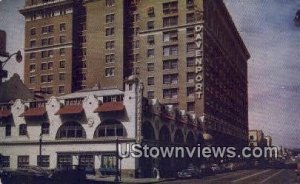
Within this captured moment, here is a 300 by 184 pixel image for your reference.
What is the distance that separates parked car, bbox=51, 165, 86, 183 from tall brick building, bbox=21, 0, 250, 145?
2601 mm

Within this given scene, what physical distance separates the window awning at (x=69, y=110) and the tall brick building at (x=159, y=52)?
0.78 metres

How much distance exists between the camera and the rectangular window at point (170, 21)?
12.0 meters

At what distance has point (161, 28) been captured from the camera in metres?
12.0

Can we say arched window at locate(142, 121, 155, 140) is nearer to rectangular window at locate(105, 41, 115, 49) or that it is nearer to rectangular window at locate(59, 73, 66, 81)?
rectangular window at locate(105, 41, 115, 49)

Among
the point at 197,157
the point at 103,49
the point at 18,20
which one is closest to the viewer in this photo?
the point at 197,157

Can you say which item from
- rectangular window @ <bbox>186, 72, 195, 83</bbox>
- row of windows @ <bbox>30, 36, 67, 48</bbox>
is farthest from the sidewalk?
row of windows @ <bbox>30, 36, 67, 48</bbox>

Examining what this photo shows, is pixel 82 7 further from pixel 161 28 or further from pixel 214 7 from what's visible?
pixel 214 7

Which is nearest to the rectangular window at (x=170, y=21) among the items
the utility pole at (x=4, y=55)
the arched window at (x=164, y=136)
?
the arched window at (x=164, y=136)

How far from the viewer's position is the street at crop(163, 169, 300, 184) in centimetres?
1018

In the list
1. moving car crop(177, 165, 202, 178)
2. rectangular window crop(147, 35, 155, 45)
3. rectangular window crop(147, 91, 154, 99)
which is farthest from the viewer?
rectangular window crop(147, 91, 154, 99)

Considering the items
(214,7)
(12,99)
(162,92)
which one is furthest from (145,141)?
(12,99)

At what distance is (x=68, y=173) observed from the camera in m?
12.7

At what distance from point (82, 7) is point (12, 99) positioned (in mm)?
3678

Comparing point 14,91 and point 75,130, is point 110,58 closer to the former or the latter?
point 75,130
